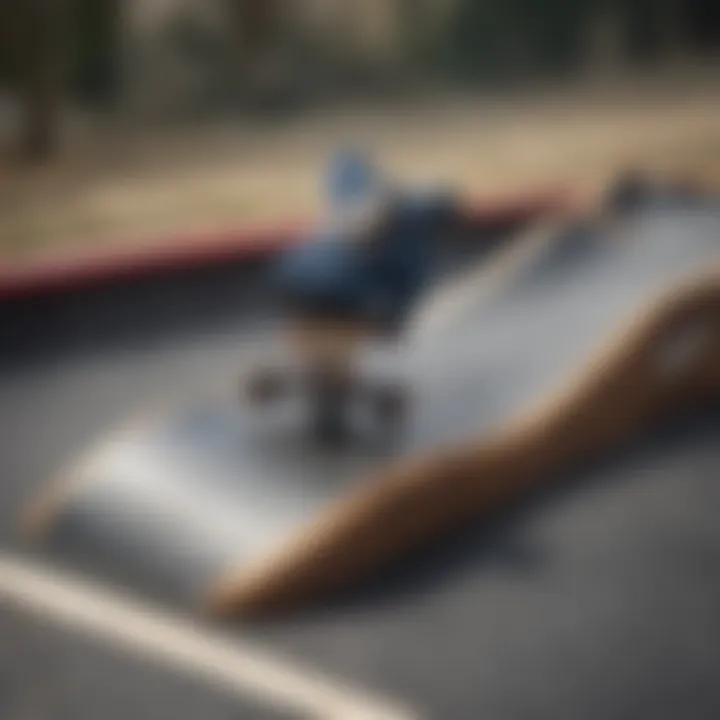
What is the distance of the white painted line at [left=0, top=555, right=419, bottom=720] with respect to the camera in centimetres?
82

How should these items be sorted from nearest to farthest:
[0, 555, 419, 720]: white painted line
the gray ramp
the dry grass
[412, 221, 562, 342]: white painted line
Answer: [0, 555, 419, 720]: white painted line < the gray ramp < [412, 221, 562, 342]: white painted line < the dry grass

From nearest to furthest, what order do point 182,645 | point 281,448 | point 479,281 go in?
1. point 182,645
2. point 281,448
3. point 479,281

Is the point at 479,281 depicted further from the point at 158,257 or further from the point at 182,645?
the point at 182,645

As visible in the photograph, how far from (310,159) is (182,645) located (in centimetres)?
65

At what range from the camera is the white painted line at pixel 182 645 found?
0.82 metres

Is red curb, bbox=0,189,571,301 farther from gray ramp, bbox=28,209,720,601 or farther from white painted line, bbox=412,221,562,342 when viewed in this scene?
gray ramp, bbox=28,209,720,601

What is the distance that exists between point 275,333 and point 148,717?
46 cm

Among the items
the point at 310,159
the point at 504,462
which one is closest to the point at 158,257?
the point at 310,159

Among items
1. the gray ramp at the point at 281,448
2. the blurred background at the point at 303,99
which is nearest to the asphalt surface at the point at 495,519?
the gray ramp at the point at 281,448

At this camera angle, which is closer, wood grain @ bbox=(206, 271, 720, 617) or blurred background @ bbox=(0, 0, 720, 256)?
wood grain @ bbox=(206, 271, 720, 617)

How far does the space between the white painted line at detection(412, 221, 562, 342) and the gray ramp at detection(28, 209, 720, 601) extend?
0.01 meters

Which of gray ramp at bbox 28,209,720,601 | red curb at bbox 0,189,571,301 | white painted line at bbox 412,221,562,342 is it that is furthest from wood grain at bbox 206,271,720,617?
red curb at bbox 0,189,571,301

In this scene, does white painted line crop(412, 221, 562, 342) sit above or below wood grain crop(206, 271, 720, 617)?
above

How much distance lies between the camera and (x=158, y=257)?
138cm
